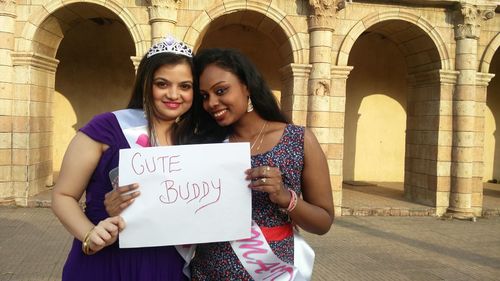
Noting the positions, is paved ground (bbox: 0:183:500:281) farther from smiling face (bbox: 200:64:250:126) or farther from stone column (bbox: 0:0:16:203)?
smiling face (bbox: 200:64:250:126)

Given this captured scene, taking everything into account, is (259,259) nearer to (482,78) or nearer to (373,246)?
(373,246)

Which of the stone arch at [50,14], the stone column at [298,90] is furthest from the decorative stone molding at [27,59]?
the stone column at [298,90]

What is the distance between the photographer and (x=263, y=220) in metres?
1.98

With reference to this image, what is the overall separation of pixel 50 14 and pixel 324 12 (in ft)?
19.0

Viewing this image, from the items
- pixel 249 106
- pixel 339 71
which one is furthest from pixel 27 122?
pixel 249 106

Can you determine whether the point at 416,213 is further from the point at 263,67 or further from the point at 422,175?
the point at 263,67

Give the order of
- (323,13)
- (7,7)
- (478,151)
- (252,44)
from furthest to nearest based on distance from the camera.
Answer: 1. (252,44)
2. (478,151)
3. (323,13)
4. (7,7)

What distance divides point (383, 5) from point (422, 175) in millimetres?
4243

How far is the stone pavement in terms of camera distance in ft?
18.9

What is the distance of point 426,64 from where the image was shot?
10.7 metres

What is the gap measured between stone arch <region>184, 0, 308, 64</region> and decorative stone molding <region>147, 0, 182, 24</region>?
0.47m

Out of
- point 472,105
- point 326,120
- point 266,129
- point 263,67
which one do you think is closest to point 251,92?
point 266,129

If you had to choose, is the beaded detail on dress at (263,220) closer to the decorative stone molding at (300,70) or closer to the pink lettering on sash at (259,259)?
the pink lettering on sash at (259,259)

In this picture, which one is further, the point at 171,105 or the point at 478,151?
the point at 478,151
